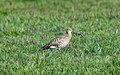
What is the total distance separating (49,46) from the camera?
13195 millimetres

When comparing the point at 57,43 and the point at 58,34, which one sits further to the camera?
the point at 58,34

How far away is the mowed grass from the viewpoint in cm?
1129

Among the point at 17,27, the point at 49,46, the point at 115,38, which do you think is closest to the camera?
the point at 49,46

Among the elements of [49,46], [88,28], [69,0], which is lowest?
[69,0]

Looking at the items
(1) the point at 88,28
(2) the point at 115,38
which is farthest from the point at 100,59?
(1) the point at 88,28

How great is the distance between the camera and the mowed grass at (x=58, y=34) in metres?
11.3

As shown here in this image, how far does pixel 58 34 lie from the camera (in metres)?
16.7

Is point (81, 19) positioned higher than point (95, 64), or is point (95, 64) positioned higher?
point (95, 64)

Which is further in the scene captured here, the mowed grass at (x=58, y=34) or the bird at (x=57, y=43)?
the bird at (x=57, y=43)

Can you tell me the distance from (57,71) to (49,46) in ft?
7.48

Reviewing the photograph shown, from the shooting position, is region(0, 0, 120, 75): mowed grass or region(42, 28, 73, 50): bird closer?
region(0, 0, 120, 75): mowed grass

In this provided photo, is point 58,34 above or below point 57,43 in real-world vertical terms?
below

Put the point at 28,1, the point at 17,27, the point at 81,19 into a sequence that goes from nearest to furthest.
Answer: the point at 17,27, the point at 81,19, the point at 28,1

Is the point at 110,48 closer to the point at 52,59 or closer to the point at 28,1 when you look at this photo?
the point at 52,59
